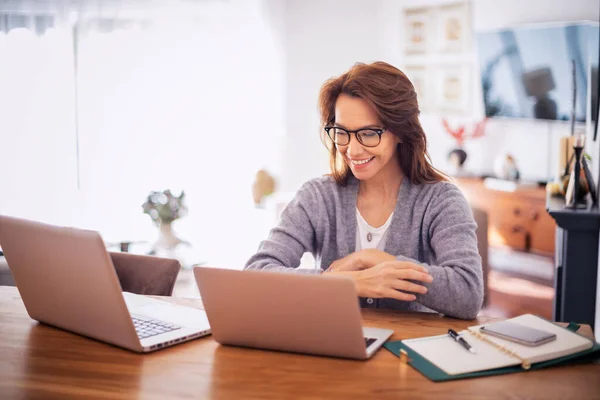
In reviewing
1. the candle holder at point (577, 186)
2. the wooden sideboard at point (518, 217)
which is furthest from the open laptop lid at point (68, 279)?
the wooden sideboard at point (518, 217)

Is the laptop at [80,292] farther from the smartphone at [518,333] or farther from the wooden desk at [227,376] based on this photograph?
the smartphone at [518,333]

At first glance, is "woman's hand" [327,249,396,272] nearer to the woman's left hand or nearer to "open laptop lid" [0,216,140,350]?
the woman's left hand

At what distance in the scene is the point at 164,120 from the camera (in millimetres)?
5492

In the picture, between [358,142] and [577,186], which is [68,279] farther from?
[577,186]

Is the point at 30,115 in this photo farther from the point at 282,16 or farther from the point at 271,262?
the point at 271,262

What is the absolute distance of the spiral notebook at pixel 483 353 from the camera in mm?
1219

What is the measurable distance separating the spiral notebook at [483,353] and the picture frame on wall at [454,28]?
14.6 feet

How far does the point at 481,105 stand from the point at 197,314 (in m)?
4.41

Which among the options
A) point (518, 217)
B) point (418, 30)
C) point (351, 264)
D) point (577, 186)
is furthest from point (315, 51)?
point (351, 264)

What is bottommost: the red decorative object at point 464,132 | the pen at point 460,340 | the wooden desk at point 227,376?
the wooden desk at point 227,376

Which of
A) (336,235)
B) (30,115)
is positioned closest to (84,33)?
(30,115)

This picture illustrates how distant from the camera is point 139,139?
5.45 metres

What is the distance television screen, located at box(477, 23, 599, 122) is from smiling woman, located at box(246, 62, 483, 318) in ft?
8.97

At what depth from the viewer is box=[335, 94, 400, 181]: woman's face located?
183cm
